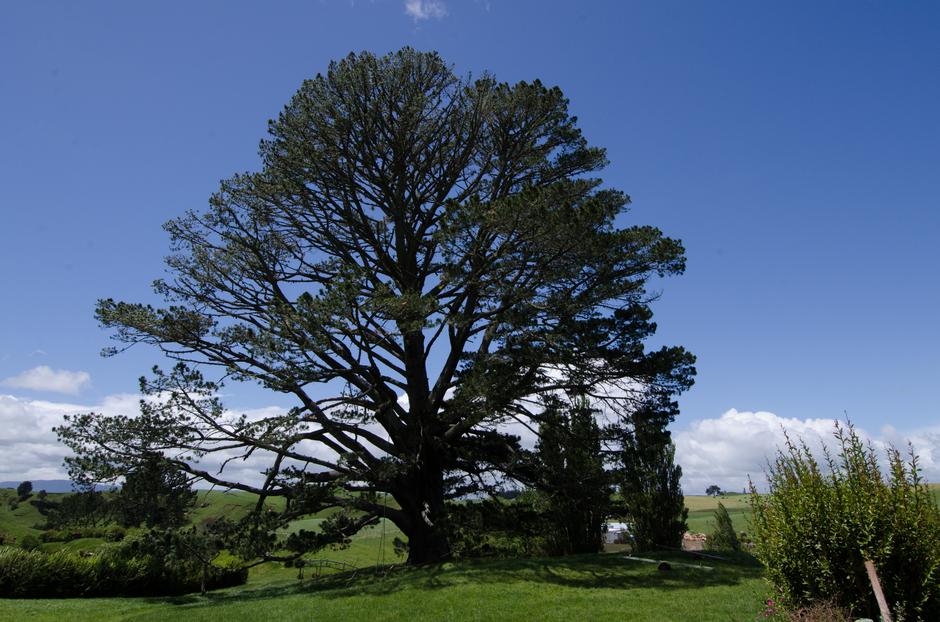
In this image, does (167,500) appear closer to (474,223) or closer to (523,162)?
(474,223)

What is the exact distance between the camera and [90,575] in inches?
704

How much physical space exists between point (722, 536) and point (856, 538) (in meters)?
20.6

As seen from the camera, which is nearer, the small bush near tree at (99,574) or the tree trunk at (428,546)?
the small bush near tree at (99,574)

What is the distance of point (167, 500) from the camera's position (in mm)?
16062

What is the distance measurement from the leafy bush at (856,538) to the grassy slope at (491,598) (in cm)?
212

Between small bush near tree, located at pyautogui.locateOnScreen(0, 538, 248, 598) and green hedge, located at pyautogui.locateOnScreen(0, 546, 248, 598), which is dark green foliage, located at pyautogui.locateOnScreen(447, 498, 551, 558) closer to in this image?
small bush near tree, located at pyautogui.locateOnScreen(0, 538, 248, 598)

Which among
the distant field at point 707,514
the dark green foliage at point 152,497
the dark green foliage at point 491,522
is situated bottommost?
the distant field at point 707,514

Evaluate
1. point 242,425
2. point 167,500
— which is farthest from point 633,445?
point 167,500

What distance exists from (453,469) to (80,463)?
36.1 ft

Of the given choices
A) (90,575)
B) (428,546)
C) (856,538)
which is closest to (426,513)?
(428,546)

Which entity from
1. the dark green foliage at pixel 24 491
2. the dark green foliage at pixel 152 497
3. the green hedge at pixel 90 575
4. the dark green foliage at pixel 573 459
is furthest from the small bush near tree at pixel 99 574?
the dark green foliage at pixel 24 491

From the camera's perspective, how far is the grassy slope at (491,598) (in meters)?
11.0

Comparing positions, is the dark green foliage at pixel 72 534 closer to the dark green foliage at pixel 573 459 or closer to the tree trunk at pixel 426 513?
the tree trunk at pixel 426 513

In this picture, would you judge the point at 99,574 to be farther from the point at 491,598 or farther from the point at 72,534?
the point at 491,598
